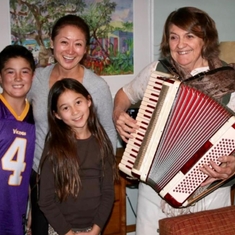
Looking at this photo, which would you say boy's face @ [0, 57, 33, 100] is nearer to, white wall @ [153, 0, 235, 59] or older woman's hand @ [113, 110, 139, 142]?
older woman's hand @ [113, 110, 139, 142]

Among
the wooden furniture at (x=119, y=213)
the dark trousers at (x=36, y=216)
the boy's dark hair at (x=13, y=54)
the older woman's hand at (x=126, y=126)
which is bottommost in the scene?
the wooden furniture at (x=119, y=213)

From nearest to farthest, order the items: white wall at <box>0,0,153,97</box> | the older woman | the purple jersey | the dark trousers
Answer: the older woman → the purple jersey → the dark trousers → white wall at <box>0,0,153,97</box>

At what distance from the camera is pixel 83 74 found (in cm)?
191

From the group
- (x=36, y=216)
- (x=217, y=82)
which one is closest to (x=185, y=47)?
(x=217, y=82)

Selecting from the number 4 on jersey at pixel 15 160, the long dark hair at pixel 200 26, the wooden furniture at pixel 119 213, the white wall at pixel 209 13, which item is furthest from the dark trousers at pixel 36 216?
the white wall at pixel 209 13

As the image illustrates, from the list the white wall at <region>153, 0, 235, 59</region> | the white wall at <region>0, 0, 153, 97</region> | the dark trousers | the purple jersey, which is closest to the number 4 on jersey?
the purple jersey

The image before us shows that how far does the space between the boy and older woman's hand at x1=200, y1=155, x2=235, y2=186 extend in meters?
0.80

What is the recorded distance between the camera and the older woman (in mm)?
1647

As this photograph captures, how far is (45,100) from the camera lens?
188 cm

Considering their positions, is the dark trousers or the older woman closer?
the older woman

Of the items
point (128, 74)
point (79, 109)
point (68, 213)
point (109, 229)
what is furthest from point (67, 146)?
point (128, 74)

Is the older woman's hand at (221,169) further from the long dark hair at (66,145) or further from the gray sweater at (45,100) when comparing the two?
the gray sweater at (45,100)

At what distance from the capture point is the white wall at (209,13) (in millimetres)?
2820

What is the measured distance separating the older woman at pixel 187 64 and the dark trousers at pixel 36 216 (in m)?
0.49
